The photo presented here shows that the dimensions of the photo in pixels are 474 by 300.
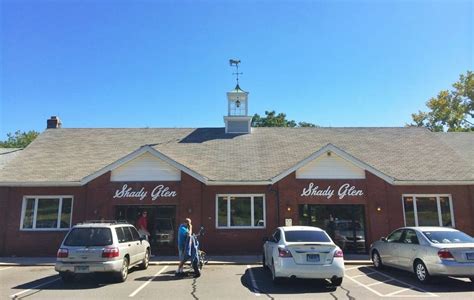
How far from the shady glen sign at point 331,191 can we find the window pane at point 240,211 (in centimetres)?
269

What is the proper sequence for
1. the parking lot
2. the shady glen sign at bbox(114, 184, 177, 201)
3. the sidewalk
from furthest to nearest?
the shady glen sign at bbox(114, 184, 177, 201), the sidewalk, the parking lot

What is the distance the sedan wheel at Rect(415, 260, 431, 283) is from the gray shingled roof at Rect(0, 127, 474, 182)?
792cm

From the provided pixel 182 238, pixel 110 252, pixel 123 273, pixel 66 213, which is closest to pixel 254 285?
pixel 182 238

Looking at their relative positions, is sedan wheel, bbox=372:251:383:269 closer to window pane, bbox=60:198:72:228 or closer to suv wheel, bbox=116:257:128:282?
suv wheel, bbox=116:257:128:282

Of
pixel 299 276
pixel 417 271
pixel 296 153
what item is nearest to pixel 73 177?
pixel 296 153

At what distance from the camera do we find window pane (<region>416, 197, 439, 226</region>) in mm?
18672

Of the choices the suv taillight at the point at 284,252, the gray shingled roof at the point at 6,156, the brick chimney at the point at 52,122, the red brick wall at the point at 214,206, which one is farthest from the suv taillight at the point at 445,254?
the brick chimney at the point at 52,122

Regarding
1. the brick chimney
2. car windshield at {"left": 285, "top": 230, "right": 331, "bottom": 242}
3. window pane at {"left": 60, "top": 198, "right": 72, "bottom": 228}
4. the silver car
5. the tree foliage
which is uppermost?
the tree foliage

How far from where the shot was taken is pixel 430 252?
35.2 feet

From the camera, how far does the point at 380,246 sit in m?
13.6

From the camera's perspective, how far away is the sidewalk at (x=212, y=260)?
1521cm

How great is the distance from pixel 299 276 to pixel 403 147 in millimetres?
15528

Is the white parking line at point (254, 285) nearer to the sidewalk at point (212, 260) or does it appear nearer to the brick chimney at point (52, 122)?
the sidewalk at point (212, 260)

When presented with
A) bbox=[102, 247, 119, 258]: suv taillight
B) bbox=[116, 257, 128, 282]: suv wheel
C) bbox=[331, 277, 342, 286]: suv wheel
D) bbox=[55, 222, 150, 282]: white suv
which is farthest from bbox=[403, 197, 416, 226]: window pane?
bbox=[102, 247, 119, 258]: suv taillight
